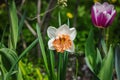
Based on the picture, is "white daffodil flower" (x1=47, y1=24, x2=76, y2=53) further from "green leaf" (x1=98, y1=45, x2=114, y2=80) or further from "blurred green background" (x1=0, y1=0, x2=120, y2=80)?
"blurred green background" (x1=0, y1=0, x2=120, y2=80)

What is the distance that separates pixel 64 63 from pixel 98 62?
0.17 metres

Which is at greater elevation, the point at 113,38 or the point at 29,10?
the point at 29,10

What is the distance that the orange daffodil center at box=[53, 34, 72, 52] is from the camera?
1.93 m

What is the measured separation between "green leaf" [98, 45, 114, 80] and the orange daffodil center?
7.6 inches

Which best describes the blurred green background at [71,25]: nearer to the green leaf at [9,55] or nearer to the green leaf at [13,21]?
the green leaf at [13,21]

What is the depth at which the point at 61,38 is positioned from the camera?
6.42 feet

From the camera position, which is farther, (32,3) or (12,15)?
(32,3)

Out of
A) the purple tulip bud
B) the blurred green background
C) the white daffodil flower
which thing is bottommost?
the blurred green background

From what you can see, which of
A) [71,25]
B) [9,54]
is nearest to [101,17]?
[9,54]

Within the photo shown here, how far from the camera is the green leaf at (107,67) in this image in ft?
6.42

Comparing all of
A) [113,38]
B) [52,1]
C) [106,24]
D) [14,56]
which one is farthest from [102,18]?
[113,38]

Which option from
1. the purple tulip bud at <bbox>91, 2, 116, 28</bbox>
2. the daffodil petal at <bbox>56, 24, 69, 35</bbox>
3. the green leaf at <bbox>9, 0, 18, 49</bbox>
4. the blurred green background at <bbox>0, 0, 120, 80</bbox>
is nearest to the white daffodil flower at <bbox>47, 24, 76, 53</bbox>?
the daffodil petal at <bbox>56, 24, 69, 35</bbox>

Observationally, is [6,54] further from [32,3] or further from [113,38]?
[32,3]

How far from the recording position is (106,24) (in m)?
2.01
